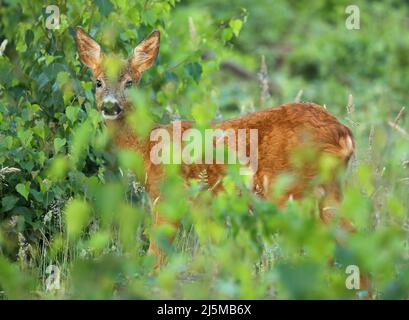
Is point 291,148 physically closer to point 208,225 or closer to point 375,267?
point 208,225

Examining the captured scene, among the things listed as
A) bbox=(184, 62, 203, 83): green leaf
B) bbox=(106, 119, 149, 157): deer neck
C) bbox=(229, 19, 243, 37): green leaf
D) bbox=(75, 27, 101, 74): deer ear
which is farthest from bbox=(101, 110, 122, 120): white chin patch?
bbox=(229, 19, 243, 37): green leaf

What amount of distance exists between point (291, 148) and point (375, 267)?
2.68 m

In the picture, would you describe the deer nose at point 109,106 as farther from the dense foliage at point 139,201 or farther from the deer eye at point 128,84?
the deer eye at point 128,84

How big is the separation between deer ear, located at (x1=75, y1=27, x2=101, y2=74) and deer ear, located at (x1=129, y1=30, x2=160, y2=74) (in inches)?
10.6

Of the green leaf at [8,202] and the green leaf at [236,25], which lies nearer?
the green leaf at [8,202]

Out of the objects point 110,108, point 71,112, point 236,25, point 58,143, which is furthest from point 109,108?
point 236,25

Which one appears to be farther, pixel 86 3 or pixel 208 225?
pixel 86 3

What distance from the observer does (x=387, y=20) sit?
1488 centimetres

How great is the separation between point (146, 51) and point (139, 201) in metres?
1.02

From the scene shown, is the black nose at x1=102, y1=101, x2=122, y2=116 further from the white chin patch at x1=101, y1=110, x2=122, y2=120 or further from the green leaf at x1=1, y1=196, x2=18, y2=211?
the green leaf at x1=1, y1=196, x2=18, y2=211

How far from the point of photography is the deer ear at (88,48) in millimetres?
Result: 7184

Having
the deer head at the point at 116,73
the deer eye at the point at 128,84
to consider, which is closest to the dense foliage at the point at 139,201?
the deer head at the point at 116,73

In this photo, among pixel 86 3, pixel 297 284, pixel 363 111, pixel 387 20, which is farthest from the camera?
pixel 387 20
